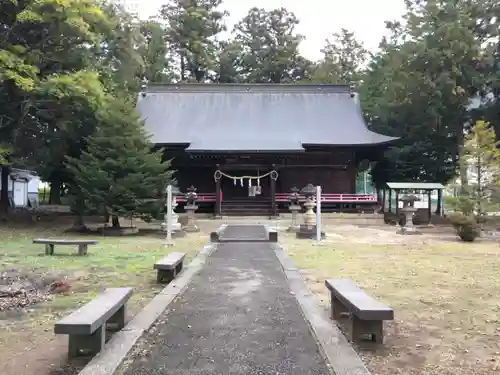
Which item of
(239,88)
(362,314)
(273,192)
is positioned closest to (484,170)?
(273,192)

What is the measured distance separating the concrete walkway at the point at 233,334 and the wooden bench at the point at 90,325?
0.37 metres

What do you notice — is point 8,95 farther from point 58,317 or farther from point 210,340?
point 210,340

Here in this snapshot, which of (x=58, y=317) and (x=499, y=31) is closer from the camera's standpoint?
(x=58, y=317)

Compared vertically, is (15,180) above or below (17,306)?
above

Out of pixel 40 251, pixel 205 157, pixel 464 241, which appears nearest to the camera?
pixel 40 251

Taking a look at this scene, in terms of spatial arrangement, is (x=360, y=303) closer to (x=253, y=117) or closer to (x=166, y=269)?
(x=166, y=269)

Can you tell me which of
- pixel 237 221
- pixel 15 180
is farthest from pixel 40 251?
pixel 15 180

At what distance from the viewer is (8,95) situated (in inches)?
651

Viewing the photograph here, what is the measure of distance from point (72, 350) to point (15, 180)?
33206 millimetres

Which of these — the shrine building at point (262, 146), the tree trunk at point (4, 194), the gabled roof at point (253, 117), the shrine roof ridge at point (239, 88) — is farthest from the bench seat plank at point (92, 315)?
the shrine roof ridge at point (239, 88)

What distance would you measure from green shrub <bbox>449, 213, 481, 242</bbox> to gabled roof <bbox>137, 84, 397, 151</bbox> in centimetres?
784

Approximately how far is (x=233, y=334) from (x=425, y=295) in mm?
3042

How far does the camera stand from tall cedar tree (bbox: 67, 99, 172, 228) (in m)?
14.8

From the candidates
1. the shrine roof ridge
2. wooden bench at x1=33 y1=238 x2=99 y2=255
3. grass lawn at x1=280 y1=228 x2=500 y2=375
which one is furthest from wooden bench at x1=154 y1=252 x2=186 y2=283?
the shrine roof ridge
